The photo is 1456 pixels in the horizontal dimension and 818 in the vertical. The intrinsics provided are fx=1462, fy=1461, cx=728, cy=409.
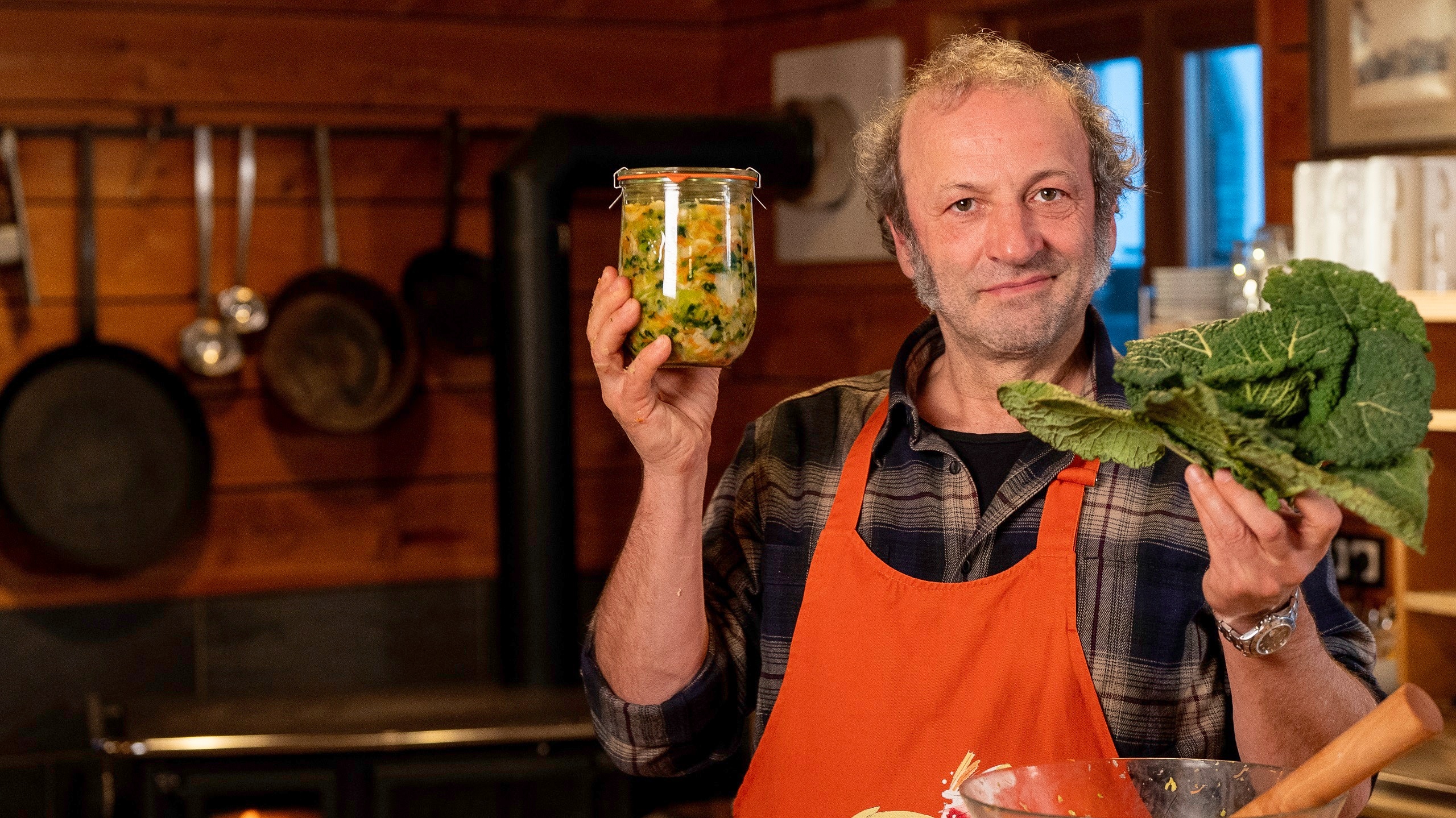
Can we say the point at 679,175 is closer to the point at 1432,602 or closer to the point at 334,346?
the point at 1432,602

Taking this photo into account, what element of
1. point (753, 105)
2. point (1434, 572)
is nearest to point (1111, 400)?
point (1434, 572)

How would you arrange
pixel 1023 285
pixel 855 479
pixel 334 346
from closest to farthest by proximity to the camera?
pixel 1023 285, pixel 855 479, pixel 334 346

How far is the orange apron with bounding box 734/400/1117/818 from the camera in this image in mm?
1217

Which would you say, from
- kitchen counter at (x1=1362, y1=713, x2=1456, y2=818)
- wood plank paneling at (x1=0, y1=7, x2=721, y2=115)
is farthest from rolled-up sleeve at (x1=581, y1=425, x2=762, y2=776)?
wood plank paneling at (x1=0, y1=7, x2=721, y2=115)

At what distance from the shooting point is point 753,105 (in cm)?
346

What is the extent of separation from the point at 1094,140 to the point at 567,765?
156 centimetres

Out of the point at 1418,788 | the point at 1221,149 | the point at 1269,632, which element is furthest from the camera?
the point at 1221,149

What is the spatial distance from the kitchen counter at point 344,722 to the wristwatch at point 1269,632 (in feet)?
5.42

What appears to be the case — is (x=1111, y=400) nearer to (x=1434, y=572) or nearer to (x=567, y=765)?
(x=1434, y=572)

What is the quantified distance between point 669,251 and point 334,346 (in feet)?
7.12

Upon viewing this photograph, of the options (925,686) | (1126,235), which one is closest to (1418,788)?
(925,686)

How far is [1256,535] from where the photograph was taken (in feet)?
2.88

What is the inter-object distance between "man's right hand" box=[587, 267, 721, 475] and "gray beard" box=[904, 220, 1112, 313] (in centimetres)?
22

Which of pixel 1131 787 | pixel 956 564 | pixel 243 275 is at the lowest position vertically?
pixel 1131 787
